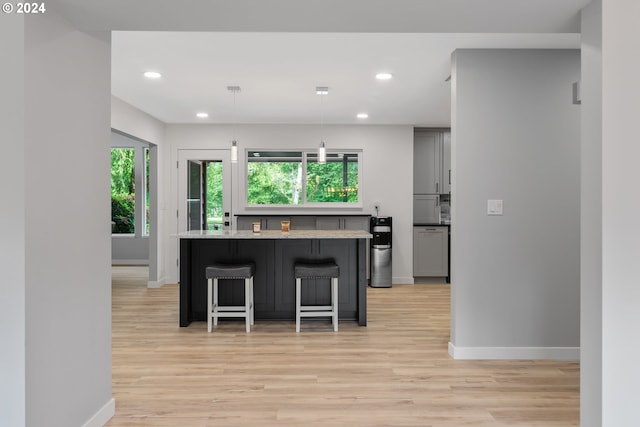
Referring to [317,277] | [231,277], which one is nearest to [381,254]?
[317,277]

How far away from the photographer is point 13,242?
1763 mm

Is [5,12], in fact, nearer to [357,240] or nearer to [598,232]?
[598,232]

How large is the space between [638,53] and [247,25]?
1.83 meters

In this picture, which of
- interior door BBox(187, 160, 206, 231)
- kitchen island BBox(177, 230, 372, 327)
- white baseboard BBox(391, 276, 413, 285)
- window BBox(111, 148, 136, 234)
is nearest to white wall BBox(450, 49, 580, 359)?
kitchen island BBox(177, 230, 372, 327)

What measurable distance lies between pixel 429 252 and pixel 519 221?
3499mm

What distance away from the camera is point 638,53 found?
6.14ft

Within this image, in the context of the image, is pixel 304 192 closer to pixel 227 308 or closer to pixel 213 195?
pixel 213 195

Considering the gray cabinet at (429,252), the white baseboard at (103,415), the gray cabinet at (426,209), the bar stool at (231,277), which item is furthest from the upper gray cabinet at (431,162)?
the white baseboard at (103,415)

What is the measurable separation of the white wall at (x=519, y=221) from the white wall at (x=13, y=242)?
292 cm

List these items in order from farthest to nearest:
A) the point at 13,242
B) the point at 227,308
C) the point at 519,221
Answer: the point at 227,308 < the point at 519,221 < the point at 13,242

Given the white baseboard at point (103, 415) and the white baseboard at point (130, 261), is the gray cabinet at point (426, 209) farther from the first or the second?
the white baseboard at point (130, 261)

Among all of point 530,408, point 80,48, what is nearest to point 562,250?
point 530,408

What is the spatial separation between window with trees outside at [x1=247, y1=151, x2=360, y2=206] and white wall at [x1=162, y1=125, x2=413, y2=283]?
0.18 metres

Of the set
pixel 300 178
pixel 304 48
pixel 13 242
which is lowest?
pixel 13 242
